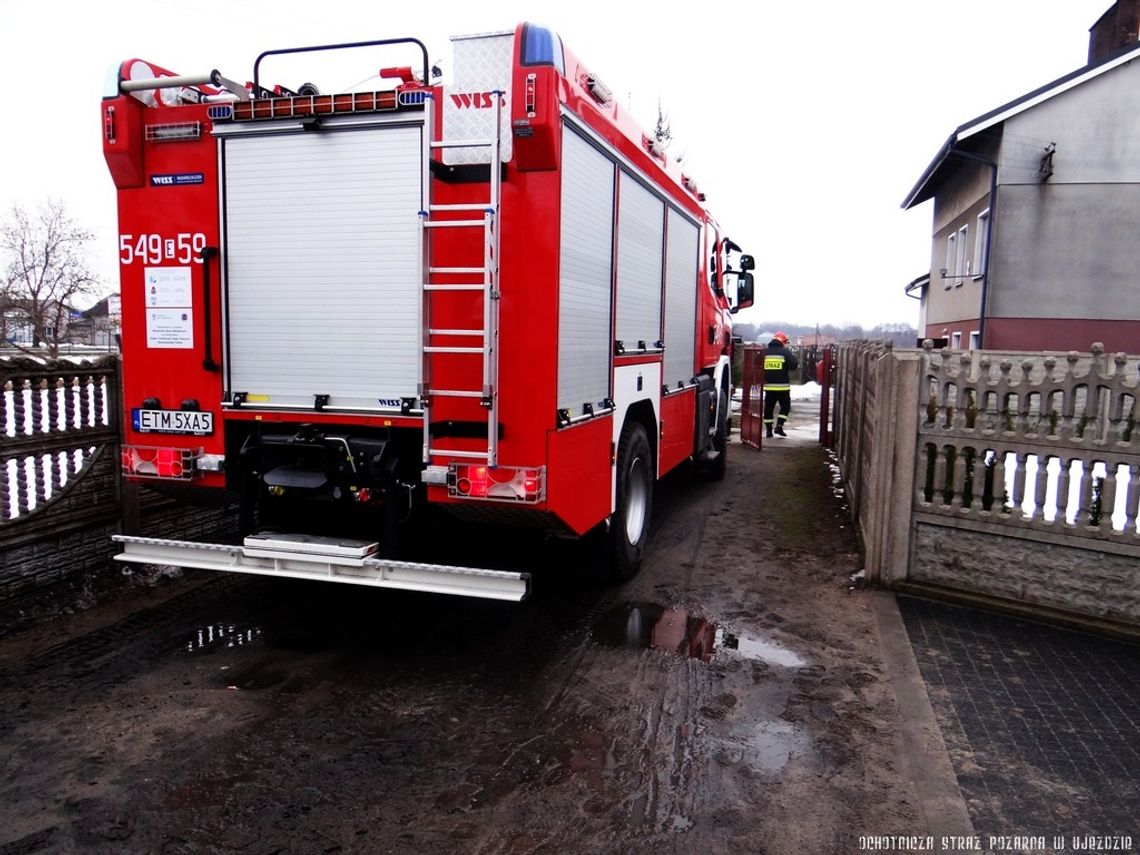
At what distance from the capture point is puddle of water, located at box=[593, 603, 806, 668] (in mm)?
4934

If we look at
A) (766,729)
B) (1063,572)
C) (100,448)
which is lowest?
(766,729)

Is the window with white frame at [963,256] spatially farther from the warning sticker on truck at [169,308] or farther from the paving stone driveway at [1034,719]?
the warning sticker on truck at [169,308]

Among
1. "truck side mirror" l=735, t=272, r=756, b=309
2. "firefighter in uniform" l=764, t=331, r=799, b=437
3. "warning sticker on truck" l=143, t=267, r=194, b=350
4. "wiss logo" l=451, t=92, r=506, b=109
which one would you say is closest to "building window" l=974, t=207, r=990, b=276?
"firefighter in uniform" l=764, t=331, r=799, b=437

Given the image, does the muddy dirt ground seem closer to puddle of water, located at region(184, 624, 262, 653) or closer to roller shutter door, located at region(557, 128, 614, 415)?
puddle of water, located at region(184, 624, 262, 653)

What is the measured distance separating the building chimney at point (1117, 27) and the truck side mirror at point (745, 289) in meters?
14.5

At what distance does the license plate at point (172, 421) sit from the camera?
5043 mm

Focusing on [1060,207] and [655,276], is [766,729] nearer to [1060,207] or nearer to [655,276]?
[655,276]

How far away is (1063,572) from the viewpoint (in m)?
5.31

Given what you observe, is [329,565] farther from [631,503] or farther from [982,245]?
[982,245]

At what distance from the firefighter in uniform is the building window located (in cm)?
592

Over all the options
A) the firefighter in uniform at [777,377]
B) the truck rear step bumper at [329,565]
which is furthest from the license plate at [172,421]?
the firefighter in uniform at [777,377]

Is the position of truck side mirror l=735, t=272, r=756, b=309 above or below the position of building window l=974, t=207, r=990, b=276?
below

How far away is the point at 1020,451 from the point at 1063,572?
2.66 ft

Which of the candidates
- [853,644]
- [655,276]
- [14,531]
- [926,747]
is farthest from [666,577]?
[14,531]
